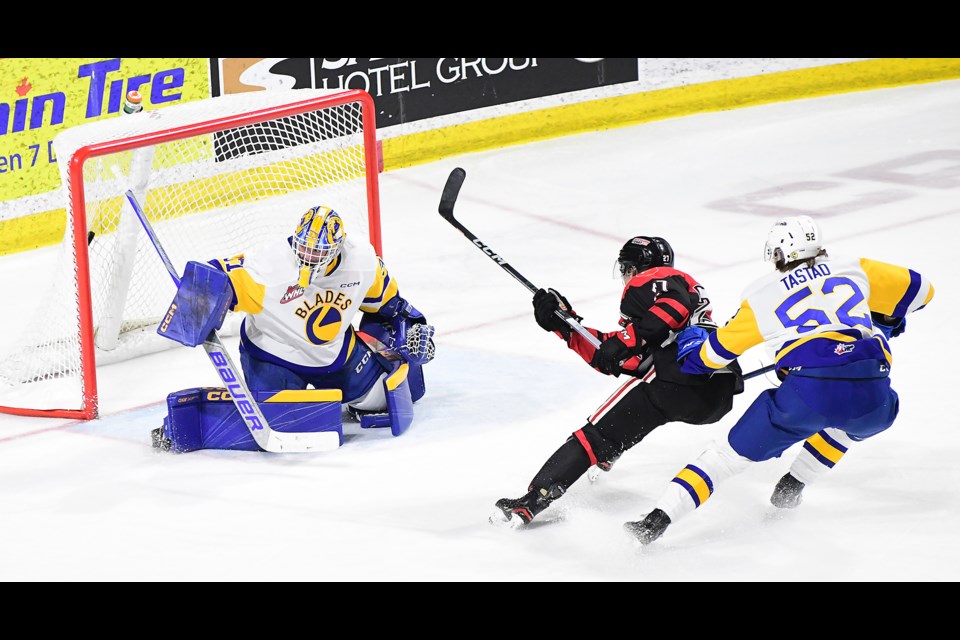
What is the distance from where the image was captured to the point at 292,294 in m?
4.50

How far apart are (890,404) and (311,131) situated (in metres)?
2.81

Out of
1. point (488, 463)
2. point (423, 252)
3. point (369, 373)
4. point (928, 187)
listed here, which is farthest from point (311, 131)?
point (928, 187)

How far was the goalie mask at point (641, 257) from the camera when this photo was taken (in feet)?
13.5

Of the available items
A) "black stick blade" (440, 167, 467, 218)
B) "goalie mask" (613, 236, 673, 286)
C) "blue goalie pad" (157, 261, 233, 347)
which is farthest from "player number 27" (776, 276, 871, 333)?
"blue goalie pad" (157, 261, 233, 347)

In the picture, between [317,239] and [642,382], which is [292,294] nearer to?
[317,239]

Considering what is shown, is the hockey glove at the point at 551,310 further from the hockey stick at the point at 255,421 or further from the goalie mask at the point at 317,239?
the hockey stick at the point at 255,421

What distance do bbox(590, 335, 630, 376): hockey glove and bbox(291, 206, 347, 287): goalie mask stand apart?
0.84 meters

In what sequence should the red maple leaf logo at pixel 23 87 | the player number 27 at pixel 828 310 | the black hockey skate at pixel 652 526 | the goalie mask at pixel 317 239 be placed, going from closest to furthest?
the player number 27 at pixel 828 310, the black hockey skate at pixel 652 526, the goalie mask at pixel 317 239, the red maple leaf logo at pixel 23 87

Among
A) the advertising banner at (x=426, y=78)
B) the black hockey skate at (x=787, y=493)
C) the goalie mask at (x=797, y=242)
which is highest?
the advertising banner at (x=426, y=78)

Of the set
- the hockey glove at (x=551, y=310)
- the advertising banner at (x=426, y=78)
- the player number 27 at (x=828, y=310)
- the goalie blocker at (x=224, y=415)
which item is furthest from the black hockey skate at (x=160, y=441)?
the advertising banner at (x=426, y=78)

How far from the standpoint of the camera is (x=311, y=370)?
15.3 feet

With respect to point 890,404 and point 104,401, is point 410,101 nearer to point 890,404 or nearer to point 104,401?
point 104,401

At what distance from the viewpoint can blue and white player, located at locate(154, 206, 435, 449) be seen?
4406 mm

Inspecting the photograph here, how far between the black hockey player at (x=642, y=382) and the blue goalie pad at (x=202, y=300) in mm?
1036
